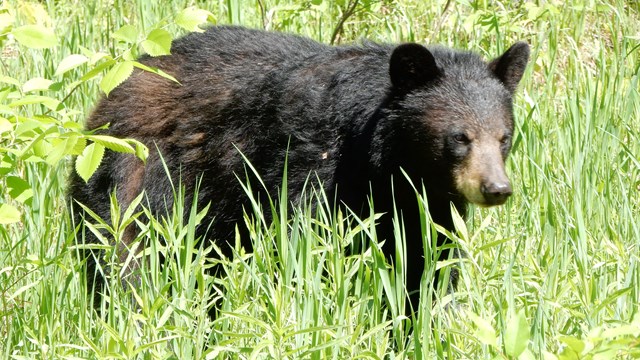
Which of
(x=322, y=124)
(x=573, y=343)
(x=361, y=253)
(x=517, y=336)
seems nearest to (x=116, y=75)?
(x=361, y=253)

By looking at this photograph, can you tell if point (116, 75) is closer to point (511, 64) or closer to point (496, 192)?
point (496, 192)

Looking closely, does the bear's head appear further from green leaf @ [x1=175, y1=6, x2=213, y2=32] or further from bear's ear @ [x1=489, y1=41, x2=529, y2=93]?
green leaf @ [x1=175, y1=6, x2=213, y2=32]

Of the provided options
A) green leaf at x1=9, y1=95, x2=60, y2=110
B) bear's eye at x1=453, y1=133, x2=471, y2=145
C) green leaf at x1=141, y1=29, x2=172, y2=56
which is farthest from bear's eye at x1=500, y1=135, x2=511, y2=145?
green leaf at x1=9, y1=95, x2=60, y2=110

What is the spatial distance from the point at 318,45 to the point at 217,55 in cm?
53

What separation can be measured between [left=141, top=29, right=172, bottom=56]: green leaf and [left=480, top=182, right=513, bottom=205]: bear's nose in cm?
156

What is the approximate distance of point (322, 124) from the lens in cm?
484

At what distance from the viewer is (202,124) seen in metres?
5.18

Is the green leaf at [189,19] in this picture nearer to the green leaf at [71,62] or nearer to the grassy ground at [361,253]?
the grassy ground at [361,253]

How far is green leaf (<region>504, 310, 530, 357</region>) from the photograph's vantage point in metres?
2.55


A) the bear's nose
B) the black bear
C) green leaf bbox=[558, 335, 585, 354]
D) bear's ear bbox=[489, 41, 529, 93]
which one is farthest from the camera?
bear's ear bbox=[489, 41, 529, 93]

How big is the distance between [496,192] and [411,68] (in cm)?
78

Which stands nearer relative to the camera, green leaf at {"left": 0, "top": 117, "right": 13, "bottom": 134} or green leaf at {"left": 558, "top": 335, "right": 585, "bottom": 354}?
green leaf at {"left": 558, "top": 335, "right": 585, "bottom": 354}

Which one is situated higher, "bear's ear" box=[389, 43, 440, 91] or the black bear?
"bear's ear" box=[389, 43, 440, 91]

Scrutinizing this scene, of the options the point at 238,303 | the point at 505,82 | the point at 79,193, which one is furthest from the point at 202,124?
the point at 238,303
